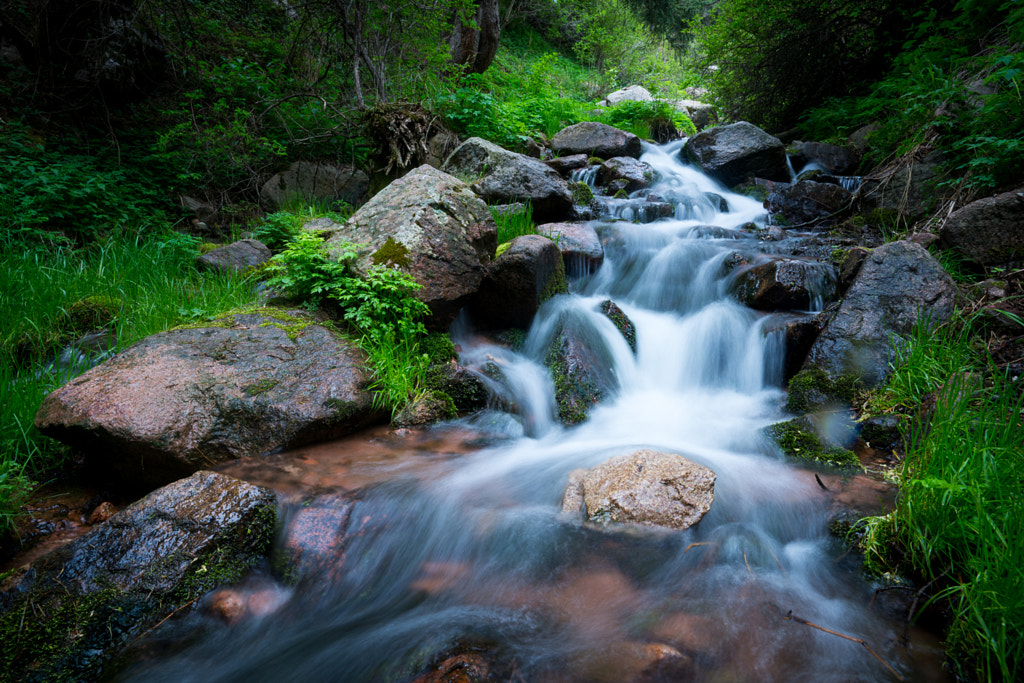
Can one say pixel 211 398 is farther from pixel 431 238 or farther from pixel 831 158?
pixel 831 158

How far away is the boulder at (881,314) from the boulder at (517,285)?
254 cm

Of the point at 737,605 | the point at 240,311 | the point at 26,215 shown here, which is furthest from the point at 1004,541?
the point at 26,215

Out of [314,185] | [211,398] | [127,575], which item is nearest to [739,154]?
[314,185]

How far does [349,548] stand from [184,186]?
751cm

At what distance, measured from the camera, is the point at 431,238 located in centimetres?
440

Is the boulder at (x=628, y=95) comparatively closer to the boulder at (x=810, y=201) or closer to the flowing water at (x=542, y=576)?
the boulder at (x=810, y=201)

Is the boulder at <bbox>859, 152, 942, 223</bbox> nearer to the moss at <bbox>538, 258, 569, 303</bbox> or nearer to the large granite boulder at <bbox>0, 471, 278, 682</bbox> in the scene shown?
the moss at <bbox>538, 258, 569, 303</bbox>

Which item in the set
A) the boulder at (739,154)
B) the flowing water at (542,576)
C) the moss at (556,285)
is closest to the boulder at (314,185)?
the moss at (556,285)

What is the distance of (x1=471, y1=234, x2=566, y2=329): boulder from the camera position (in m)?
4.67

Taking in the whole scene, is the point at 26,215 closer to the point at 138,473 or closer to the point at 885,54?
the point at 138,473

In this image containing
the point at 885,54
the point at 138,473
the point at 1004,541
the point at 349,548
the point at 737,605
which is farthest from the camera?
the point at 885,54

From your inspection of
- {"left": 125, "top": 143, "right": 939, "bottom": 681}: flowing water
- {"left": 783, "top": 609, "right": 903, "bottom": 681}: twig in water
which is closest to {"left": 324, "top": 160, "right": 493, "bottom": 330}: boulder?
{"left": 125, "top": 143, "right": 939, "bottom": 681}: flowing water

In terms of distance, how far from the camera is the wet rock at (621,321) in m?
5.22

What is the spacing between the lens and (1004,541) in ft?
5.41
